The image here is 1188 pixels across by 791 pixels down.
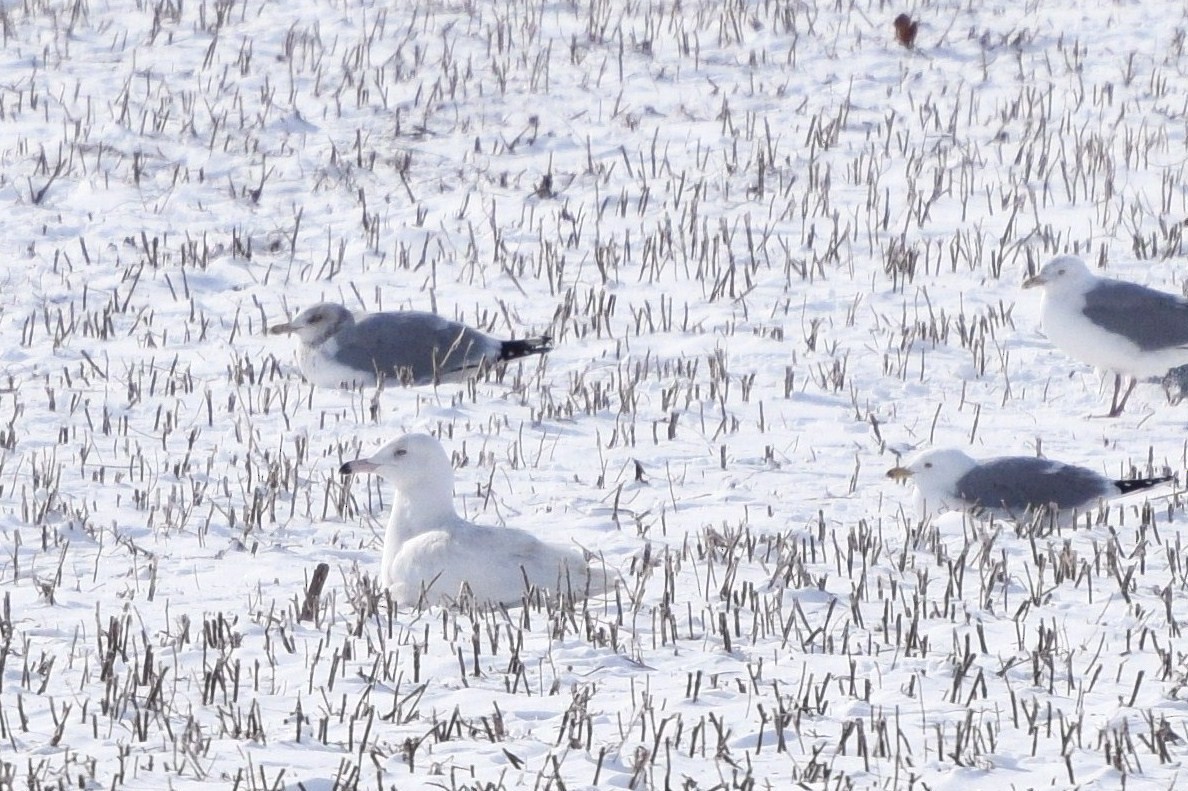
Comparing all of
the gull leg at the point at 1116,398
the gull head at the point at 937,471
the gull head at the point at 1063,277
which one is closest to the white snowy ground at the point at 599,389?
the gull leg at the point at 1116,398

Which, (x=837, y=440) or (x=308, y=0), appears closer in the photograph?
(x=837, y=440)

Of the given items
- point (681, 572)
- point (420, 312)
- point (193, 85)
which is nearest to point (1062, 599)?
point (681, 572)

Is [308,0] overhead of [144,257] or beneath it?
overhead

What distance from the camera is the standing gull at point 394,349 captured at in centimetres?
1039

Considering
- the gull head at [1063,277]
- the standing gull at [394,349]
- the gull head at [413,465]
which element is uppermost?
the gull head at [1063,277]

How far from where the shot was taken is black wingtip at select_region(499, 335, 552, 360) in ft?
34.4

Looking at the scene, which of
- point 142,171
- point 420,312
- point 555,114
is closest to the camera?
point 420,312

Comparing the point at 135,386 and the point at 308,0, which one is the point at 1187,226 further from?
the point at 308,0

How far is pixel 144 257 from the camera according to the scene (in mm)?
12836

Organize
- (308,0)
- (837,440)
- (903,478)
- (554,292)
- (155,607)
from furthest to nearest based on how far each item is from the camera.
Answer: (308,0) < (554,292) < (837,440) < (903,478) < (155,607)

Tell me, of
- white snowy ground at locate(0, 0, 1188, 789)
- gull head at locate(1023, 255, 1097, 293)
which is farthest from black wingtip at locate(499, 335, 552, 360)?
gull head at locate(1023, 255, 1097, 293)

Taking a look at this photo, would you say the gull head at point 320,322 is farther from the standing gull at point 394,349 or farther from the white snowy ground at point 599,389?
the white snowy ground at point 599,389

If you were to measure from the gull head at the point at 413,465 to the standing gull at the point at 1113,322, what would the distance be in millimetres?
4107

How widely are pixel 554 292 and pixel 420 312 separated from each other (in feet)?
5.40
